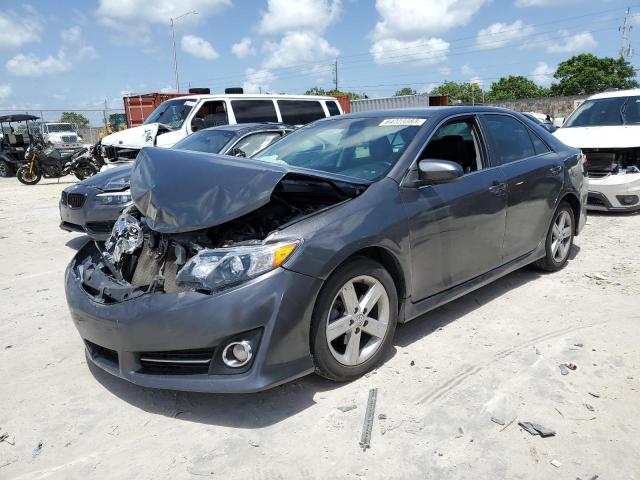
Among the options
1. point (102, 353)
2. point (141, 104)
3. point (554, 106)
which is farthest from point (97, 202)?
point (554, 106)

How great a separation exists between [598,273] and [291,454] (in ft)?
12.9

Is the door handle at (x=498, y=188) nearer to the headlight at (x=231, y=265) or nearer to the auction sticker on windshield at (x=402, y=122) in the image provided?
the auction sticker on windshield at (x=402, y=122)

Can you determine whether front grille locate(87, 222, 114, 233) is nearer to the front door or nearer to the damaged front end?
the damaged front end

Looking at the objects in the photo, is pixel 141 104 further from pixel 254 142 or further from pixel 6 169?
pixel 254 142

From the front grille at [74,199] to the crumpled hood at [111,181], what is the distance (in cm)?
17

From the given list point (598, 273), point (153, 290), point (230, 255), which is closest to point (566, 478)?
point (230, 255)

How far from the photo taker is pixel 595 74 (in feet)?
228

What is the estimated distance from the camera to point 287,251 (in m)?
2.71

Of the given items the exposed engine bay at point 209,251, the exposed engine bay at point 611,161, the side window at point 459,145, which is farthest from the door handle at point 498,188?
the exposed engine bay at point 611,161

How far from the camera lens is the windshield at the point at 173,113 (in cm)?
1105

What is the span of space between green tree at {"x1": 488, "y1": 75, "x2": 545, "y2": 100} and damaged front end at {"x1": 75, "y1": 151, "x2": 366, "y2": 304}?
9385 cm

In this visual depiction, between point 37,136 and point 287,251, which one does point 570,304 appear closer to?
point 287,251

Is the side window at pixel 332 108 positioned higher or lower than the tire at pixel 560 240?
higher

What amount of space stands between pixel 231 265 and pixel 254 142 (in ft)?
17.3
